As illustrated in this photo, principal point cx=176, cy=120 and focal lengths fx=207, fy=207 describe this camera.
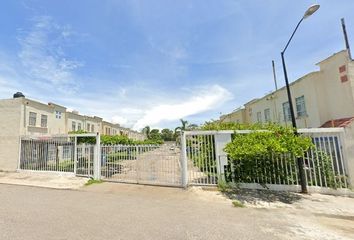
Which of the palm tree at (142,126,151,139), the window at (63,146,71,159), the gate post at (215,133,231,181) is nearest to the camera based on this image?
the gate post at (215,133,231,181)

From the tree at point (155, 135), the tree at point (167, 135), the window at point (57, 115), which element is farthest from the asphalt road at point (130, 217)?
the tree at point (167, 135)

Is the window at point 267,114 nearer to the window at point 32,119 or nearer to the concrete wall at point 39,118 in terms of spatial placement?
the concrete wall at point 39,118

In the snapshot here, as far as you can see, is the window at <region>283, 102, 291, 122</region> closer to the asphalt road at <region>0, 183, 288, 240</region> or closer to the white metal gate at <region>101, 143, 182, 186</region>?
the white metal gate at <region>101, 143, 182, 186</region>

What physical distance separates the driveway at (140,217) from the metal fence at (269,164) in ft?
4.53

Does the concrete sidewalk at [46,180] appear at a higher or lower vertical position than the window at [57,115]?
lower

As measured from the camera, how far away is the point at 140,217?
620 centimetres

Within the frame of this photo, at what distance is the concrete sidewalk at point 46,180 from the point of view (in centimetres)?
1118

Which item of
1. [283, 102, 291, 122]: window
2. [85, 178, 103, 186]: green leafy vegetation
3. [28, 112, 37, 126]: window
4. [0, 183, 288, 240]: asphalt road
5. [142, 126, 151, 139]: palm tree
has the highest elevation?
[142, 126, 151, 139]: palm tree

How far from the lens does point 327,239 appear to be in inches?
192

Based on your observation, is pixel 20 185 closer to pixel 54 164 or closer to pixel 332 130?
pixel 54 164

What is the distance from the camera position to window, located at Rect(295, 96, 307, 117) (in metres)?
14.9

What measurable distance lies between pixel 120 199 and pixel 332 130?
941 cm

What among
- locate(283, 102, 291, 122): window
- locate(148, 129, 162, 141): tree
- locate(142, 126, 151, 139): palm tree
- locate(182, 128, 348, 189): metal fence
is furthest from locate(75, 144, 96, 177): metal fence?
locate(142, 126, 151, 139): palm tree

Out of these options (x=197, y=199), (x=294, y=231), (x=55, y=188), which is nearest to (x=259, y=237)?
(x=294, y=231)
